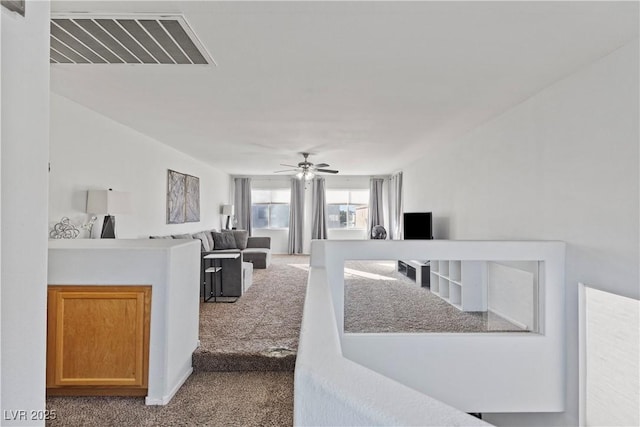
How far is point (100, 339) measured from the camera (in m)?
2.40

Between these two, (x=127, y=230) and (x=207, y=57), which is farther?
(x=127, y=230)

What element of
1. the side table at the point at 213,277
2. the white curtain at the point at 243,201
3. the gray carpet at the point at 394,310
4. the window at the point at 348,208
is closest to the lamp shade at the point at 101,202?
the side table at the point at 213,277

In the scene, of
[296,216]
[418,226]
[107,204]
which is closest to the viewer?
[107,204]

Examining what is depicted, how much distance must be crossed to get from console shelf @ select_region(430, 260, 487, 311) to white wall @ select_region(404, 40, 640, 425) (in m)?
0.67

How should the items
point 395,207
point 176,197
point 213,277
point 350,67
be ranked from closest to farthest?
point 350,67 → point 213,277 → point 176,197 → point 395,207

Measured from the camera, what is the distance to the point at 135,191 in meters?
4.91

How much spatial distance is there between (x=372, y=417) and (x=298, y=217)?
31.5 ft

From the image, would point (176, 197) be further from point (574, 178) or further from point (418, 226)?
point (574, 178)

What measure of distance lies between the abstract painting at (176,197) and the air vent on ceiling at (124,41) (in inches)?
140

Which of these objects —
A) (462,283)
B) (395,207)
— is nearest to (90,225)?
(462,283)

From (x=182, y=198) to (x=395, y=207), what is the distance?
5.63 metres

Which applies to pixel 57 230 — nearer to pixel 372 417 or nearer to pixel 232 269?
pixel 232 269

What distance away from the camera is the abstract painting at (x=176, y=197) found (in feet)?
19.8

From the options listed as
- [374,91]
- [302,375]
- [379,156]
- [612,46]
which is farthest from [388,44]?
[379,156]
